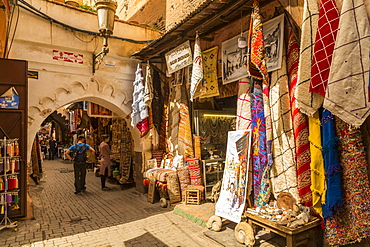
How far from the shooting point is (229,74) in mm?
5156

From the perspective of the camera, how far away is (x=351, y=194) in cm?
315

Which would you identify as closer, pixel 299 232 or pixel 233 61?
pixel 299 232

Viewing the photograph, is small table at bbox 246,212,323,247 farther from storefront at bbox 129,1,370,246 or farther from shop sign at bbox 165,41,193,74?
shop sign at bbox 165,41,193,74

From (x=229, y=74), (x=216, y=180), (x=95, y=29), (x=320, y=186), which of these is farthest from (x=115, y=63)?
(x=320, y=186)

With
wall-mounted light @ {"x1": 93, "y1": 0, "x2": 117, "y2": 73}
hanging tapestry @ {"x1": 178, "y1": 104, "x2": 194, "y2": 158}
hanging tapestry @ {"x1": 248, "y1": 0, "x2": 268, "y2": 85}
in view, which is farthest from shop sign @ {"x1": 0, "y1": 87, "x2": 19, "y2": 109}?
hanging tapestry @ {"x1": 248, "y1": 0, "x2": 268, "y2": 85}

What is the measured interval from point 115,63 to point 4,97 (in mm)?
3143

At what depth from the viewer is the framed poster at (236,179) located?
14.2 feet

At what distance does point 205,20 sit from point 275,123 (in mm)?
2794

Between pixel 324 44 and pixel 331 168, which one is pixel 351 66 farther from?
pixel 331 168

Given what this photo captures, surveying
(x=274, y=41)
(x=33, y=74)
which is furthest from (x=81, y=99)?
(x=274, y=41)

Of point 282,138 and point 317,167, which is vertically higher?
point 282,138

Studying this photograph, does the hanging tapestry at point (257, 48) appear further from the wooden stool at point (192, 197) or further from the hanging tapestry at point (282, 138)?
the wooden stool at point (192, 197)

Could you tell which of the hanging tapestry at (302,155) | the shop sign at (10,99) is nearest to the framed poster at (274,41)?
the hanging tapestry at (302,155)

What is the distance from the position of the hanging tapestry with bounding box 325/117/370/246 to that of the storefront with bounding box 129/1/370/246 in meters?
0.01
